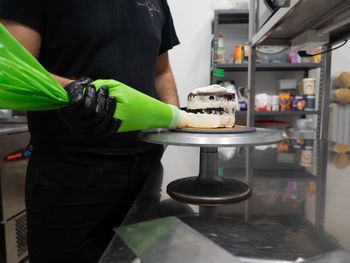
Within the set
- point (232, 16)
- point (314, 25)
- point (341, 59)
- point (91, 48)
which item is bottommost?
point (91, 48)

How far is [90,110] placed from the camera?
387 mm

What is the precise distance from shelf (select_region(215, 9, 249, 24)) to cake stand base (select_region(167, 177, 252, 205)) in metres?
2.03

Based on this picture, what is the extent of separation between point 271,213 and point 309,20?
2.82ft

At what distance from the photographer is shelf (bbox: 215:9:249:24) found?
226 cm

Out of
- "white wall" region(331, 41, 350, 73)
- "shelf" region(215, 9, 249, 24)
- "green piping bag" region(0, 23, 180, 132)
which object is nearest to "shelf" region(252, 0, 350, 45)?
"green piping bag" region(0, 23, 180, 132)

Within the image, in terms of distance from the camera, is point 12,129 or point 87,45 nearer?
point 87,45

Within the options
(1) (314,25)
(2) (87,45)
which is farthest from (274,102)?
(2) (87,45)

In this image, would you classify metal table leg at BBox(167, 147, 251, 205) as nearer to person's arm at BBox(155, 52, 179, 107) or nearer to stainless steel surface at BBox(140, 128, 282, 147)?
stainless steel surface at BBox(140, 128, 282, 147)

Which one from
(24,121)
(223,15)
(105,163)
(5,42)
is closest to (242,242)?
(5,42)

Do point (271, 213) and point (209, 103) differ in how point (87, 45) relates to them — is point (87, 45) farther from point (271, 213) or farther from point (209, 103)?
point (271, 213)

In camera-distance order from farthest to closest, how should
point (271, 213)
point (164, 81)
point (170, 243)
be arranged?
point (164, 81) < point (271, 213) < point (170, 243)

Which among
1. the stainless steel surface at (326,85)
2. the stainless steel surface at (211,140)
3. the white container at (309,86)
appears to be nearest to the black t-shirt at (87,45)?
the stainless steel surface at (211,140)

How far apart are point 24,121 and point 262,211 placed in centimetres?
164

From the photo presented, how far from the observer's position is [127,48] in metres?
0.83
